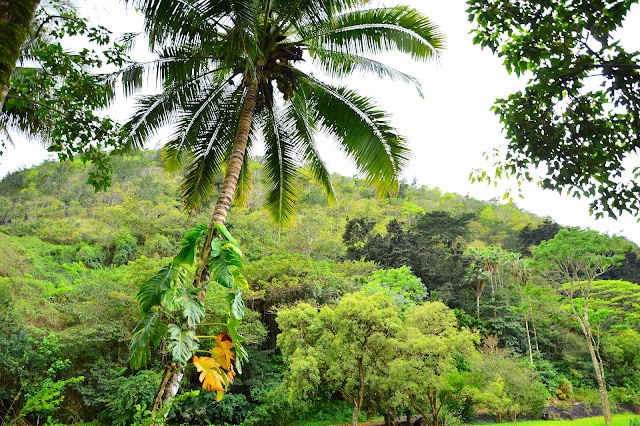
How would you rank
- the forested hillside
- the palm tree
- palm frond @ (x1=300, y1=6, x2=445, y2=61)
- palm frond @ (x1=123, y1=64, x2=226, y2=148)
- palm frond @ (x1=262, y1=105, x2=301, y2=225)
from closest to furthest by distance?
the palm tree → palm frond @ (x1=300, y1=6, x2=445, y2=61) → palm frond @ (x1=123, y1=64, x2=226, y2=148) → palm frond @ (x1=262, y1=105, x2=301, y2=225) → the forested hillside

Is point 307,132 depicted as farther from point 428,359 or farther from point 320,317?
point 428,359

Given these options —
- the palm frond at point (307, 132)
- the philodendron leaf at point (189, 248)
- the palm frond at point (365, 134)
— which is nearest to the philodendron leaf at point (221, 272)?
the philodendron leaf at point (189, 248)

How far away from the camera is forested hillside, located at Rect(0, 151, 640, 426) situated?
1249 cm

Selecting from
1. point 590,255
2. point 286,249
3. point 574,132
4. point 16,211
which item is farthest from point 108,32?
point 16,211

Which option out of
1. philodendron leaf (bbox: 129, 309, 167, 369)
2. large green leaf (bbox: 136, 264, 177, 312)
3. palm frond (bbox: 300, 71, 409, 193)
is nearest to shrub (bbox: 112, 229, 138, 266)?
palm frond (bbox: 300, 71, 409, 193)

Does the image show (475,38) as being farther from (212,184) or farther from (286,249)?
(286,249)

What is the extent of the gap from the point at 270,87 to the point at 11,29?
4129 mm

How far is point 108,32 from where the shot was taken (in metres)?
3.75

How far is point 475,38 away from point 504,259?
26079 mm

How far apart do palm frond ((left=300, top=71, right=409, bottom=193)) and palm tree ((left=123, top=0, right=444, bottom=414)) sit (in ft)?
0.05

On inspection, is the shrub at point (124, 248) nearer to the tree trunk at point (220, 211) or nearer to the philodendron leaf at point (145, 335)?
the tree trunk at point (220, 211)

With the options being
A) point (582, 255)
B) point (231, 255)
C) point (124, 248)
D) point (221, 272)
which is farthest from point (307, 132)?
point (124, 248)

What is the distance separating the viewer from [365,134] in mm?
6188

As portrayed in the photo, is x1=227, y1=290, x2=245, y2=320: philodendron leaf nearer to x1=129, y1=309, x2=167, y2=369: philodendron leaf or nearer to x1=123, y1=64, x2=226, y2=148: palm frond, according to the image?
x1=129, y1=309, x2=167, y2=369: philodendron leaf
